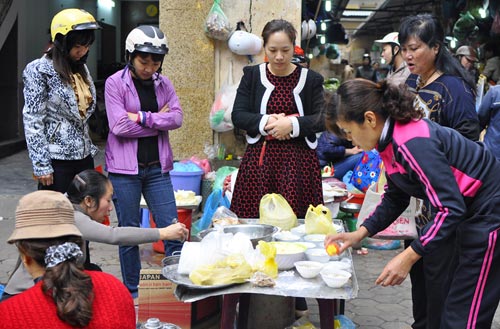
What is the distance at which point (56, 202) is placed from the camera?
2.17 m

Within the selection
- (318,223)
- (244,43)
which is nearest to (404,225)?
(318,223)

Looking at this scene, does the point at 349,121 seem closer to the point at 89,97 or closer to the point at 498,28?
the point at 89,97

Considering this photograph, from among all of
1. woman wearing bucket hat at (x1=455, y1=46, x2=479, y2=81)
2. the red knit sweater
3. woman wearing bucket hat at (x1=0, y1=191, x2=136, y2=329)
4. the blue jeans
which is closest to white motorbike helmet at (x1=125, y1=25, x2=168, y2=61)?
the blue jeans

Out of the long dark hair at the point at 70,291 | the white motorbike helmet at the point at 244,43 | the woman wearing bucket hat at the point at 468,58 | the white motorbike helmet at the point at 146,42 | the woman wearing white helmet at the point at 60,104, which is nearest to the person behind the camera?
the long dark hair at the point at 70,291

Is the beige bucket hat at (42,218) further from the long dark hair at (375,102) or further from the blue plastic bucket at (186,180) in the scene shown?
the blue plastic bucket at (186,180)

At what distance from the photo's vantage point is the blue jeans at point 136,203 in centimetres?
414

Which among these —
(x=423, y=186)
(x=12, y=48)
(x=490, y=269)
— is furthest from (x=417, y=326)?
(x=12, y=48)

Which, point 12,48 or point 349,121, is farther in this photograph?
point 12,48

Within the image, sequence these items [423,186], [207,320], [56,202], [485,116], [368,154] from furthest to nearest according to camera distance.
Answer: [368,154] → [485,116] → [207,320] → [423,186] → [56,202]

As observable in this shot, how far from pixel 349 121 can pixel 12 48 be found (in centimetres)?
1022

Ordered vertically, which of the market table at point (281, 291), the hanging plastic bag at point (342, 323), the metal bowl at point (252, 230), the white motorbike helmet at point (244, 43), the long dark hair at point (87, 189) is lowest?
the hanging plastic bag at point (342, 323)

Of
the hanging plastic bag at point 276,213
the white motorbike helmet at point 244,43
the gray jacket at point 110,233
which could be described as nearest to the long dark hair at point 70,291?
the gray jacket at point 110,233

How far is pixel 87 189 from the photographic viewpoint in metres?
3.27

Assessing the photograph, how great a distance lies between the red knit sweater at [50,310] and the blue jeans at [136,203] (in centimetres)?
208
